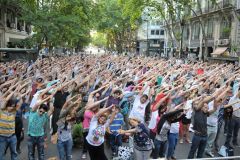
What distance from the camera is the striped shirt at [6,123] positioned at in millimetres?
6578

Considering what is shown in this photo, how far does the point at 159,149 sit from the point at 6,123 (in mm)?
3388

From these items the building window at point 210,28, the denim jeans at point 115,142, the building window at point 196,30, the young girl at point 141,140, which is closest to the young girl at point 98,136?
the young girl at point 141,140

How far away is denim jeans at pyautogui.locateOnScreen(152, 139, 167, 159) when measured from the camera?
729 centimetres

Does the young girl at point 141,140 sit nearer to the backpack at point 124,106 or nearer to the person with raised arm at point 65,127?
the person with raised arm at point 65,127

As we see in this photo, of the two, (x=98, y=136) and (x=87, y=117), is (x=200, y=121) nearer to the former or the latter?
(x=98, y=136)

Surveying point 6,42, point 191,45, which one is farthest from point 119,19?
point 6,42

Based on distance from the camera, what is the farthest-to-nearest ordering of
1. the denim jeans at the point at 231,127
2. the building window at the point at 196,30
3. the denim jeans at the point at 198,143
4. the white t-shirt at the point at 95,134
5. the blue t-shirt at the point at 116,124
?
1. the building window at the point at 196,30
2. the denim jeans at the point at 231,127
3. the blue t-shirt at the point at 116,124
4. the denim jeans at the point at 198,143
5. the white t-shirt at the point at 95,134

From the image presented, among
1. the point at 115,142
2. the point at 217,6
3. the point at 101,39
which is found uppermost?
the point at 101,39

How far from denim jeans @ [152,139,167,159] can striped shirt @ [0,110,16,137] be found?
3.12 metres

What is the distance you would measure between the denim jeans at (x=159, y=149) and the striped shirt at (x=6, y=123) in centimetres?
312

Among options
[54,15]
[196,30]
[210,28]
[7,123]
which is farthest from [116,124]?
[196,30]

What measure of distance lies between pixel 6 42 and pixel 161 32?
46549 millimetres

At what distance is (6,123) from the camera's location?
6.58 metres

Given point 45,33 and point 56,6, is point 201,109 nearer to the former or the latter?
point 45,33
